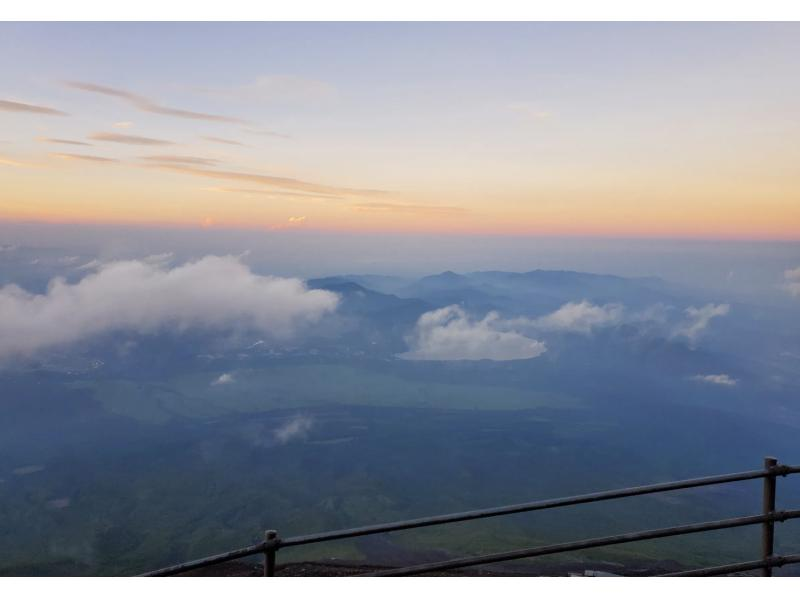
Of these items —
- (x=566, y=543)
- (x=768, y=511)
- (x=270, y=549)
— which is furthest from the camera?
(x=768, y=511)

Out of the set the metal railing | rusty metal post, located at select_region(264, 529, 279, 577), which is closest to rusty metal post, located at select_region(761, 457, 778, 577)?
the metal railing

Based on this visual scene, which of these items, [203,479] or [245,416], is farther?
[245,416]

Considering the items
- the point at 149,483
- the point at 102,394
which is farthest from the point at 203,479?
the point at 102,394

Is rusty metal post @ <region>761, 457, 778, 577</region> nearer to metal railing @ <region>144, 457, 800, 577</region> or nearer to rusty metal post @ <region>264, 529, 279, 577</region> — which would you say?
metal railing @ <region>144, 457, 800, 577</region>

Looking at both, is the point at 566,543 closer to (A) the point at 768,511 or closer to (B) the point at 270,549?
(A) the point at 768,511

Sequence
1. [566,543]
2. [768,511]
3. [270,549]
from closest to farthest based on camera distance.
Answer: [270,549], [566,543], [768,511]

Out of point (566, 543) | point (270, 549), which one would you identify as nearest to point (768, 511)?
point (566, 543)

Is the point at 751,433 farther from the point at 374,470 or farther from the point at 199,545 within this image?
the point at 199,545
